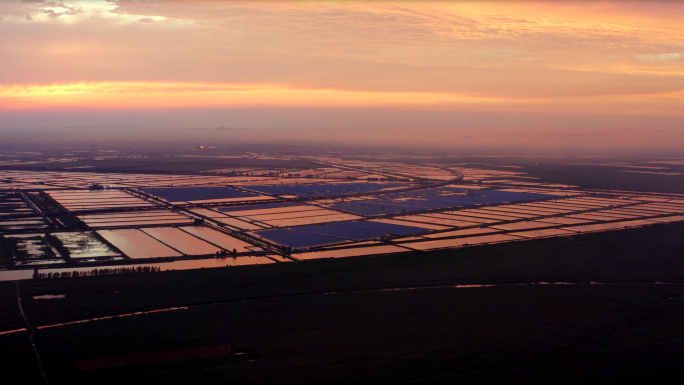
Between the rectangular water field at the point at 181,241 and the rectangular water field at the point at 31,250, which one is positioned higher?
the rectangular water field at the point at 181,241

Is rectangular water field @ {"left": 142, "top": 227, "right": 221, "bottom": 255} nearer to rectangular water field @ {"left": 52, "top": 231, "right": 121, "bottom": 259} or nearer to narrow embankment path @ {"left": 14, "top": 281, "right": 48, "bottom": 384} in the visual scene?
rectangular water field @ {"left": 52, "top": 231, "right": 121, "bottom": 259}

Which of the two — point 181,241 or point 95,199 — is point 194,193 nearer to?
point 95,199

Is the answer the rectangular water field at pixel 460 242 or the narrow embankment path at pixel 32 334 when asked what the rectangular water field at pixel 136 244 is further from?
the rectangular water field at pixel 460 242

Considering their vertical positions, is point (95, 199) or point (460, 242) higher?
point (460, 242)

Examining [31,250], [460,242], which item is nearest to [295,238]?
[460,242]

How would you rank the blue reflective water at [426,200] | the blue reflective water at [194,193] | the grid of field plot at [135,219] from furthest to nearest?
the blue reflective water at [194,193]
the blue reflective water at [426,200]
the grid of field plot at [135,219]

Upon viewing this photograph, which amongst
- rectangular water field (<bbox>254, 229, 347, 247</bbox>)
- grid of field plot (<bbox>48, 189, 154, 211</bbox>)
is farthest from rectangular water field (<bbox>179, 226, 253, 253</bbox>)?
grid of field plot (<bbox>48, 189, 154, 211</bbox>)

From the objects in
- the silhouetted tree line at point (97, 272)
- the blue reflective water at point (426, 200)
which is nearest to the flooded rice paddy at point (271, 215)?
the blue reflective water at point (426, 200)

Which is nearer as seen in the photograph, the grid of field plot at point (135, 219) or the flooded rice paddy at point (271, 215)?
the flooded rice paddy at point (271, 215)

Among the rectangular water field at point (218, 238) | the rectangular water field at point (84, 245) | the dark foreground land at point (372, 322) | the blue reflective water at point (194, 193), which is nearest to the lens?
the dark foreground land at point (372, 322)
